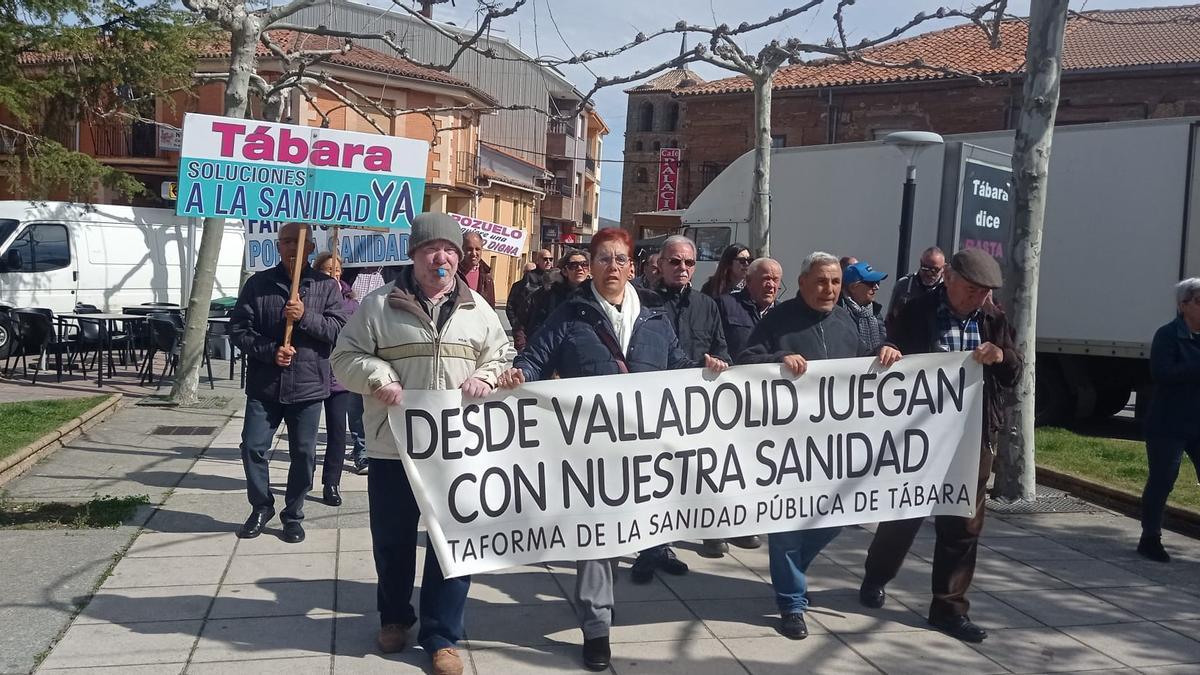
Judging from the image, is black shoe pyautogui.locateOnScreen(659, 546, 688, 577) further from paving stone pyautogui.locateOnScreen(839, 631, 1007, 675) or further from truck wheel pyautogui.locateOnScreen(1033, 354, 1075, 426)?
truck wheel pyautogui.locateOnScreen(1033, 354, 1075, 426)

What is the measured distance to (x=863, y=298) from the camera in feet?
23.5

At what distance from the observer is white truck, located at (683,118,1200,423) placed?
1177cm

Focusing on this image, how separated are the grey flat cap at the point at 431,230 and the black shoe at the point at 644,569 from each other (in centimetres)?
221

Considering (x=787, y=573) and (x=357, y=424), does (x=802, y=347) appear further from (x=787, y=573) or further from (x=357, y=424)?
(x=357, y=424)

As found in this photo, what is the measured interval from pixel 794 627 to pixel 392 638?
1808 millimetres

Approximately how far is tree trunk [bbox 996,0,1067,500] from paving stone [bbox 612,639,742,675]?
4.00 meters

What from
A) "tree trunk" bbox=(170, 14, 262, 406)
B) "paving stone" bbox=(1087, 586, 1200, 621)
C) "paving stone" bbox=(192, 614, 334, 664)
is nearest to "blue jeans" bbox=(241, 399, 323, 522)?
"paving stone" bbox=(192, 614, 334, 664)

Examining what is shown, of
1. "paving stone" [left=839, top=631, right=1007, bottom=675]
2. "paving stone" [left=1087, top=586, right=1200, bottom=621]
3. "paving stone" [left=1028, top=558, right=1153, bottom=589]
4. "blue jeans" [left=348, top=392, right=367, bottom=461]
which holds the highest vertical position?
"blue jeans" [left=348, top=392, right=367, bottom=461]

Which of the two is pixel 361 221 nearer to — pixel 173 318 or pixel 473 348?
pixel 473 348

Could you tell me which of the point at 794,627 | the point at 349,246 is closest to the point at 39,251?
the point at 349,246

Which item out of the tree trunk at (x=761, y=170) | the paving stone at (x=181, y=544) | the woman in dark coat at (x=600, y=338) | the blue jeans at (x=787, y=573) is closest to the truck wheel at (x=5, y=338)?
the tree trunk at (x=761, y=170)

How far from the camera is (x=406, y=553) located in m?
4.61

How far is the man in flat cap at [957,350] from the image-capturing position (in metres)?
5.06

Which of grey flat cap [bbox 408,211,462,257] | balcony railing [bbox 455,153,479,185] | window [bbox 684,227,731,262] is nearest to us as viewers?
grey flat cap [bbox 408,211,462,257]
